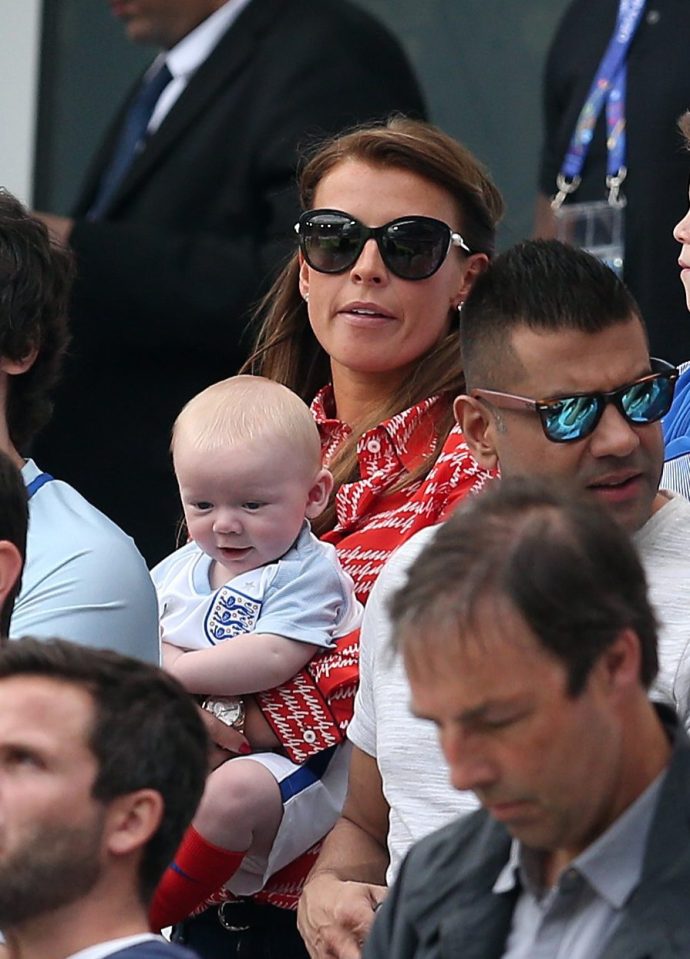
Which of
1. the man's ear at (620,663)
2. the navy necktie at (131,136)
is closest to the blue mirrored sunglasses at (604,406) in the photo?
the man's ear at (620,663)

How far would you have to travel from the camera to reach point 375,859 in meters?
3.38

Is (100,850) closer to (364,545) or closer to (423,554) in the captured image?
(423,554)

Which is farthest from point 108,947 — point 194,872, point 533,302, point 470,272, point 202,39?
point 202,39

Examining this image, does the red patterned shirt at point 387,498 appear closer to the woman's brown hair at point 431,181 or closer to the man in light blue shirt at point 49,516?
the woman's brown hair at point 431,181

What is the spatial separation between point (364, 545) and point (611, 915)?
5.10 ft

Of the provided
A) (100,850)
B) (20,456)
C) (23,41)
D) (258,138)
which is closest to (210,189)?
(258,138)

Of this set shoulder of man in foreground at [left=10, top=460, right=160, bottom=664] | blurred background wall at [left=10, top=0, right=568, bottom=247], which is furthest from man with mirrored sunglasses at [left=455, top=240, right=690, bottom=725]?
blurred background wall at [left=10, top=0, right=568, bottom=247]

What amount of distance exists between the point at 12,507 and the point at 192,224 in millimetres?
2153

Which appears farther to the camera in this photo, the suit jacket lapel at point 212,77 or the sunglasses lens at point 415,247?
the suit jacket lapel at point 212,77

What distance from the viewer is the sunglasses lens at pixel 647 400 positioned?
314 cm

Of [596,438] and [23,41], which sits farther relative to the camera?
[23,41]

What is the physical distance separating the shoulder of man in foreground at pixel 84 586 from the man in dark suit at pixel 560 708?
1.18 meters

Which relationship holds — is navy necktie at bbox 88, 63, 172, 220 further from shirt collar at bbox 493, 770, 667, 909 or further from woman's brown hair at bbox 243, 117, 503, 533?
shirt collar at bbox 493, 770, 667, 909

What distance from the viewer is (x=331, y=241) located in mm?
3979
